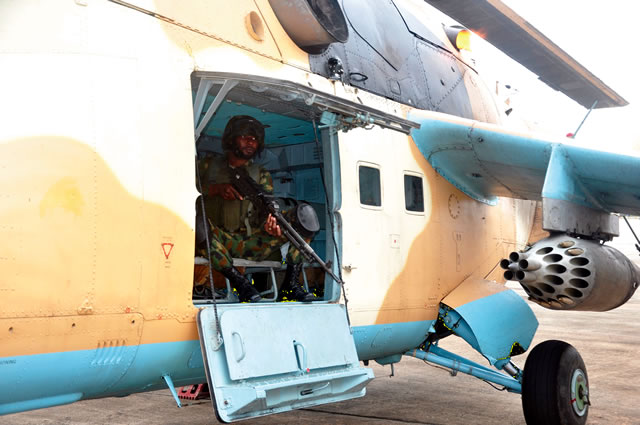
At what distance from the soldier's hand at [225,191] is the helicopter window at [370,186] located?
1.15m

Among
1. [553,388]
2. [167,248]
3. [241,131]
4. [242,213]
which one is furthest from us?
[553,388]

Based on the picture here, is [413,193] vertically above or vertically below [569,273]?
above

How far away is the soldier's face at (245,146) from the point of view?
5527mm

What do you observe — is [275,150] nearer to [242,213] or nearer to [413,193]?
[413,193]

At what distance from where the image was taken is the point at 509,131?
6.52 meters

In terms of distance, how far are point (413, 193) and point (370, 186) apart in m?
0.79

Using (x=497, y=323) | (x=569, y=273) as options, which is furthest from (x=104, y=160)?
(x=497, y=323)

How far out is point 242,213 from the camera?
579 centimetres

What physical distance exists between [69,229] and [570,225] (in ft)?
15.6

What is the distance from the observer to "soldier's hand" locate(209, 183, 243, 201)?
5535 millimetres

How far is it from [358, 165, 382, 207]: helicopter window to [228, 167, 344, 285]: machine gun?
1.85 ft

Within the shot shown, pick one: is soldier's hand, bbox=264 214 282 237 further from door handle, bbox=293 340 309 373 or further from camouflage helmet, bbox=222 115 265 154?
door handle, bbox=293 340 309 373

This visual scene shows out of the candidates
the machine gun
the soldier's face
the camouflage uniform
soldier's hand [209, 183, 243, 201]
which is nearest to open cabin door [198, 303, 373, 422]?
the machine gun

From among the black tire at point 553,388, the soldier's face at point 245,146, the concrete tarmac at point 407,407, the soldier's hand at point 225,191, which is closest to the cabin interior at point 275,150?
the soldier's hand at point 225,191
